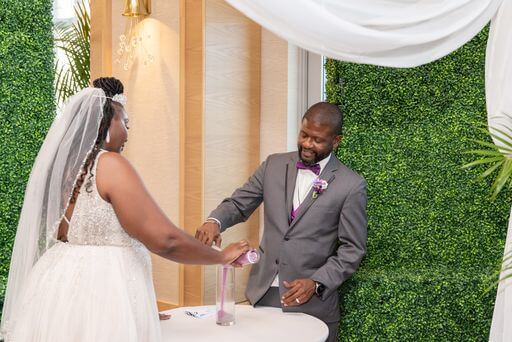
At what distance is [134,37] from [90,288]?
3.39 m

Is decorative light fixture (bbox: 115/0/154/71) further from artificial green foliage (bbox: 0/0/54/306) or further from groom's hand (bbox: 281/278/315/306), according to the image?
groom's hand (bbox: 281/278/315/306)

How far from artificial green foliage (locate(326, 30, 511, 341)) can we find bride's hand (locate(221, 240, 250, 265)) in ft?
3.92

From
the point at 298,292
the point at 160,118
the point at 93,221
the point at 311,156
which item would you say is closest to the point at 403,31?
the point at 311,156

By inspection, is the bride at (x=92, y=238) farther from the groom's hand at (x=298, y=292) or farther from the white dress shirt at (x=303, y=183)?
the white dress shirt at (x=303, y=183)

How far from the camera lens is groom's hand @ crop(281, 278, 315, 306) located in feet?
12.2

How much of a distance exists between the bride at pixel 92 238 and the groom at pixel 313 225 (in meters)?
1.18

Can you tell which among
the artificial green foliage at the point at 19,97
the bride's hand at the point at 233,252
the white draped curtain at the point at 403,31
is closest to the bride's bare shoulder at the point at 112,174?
the bride's hand at the point at 233,252

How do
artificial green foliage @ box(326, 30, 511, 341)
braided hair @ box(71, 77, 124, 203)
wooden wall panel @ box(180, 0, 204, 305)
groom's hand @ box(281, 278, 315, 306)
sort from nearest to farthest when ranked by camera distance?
braided hair @ box(71, 77, 124, 203), groom's hand @ box(281, 278, 315, 306), artificial green foliage @ box(326, 30, 511, 341), wooden wall panel @ box(180, 0, 204, 305)

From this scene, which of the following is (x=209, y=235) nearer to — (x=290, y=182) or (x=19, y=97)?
Answer: (x=290, y=182)

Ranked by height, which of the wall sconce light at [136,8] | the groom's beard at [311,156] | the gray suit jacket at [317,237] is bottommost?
the gray suit jacket at [317,237]

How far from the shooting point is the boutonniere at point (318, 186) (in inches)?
162

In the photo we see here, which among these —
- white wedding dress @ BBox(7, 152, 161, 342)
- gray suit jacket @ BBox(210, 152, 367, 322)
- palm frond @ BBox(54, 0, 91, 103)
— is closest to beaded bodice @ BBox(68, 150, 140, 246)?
white wedding dress @ BBox(7, 152, 161, 342)

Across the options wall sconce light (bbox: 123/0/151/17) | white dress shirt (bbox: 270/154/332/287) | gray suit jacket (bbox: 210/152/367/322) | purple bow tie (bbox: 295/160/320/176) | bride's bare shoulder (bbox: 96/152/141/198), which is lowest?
gray suit jacket (bbox: 210/152/367/322)

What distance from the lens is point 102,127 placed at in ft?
9.37
